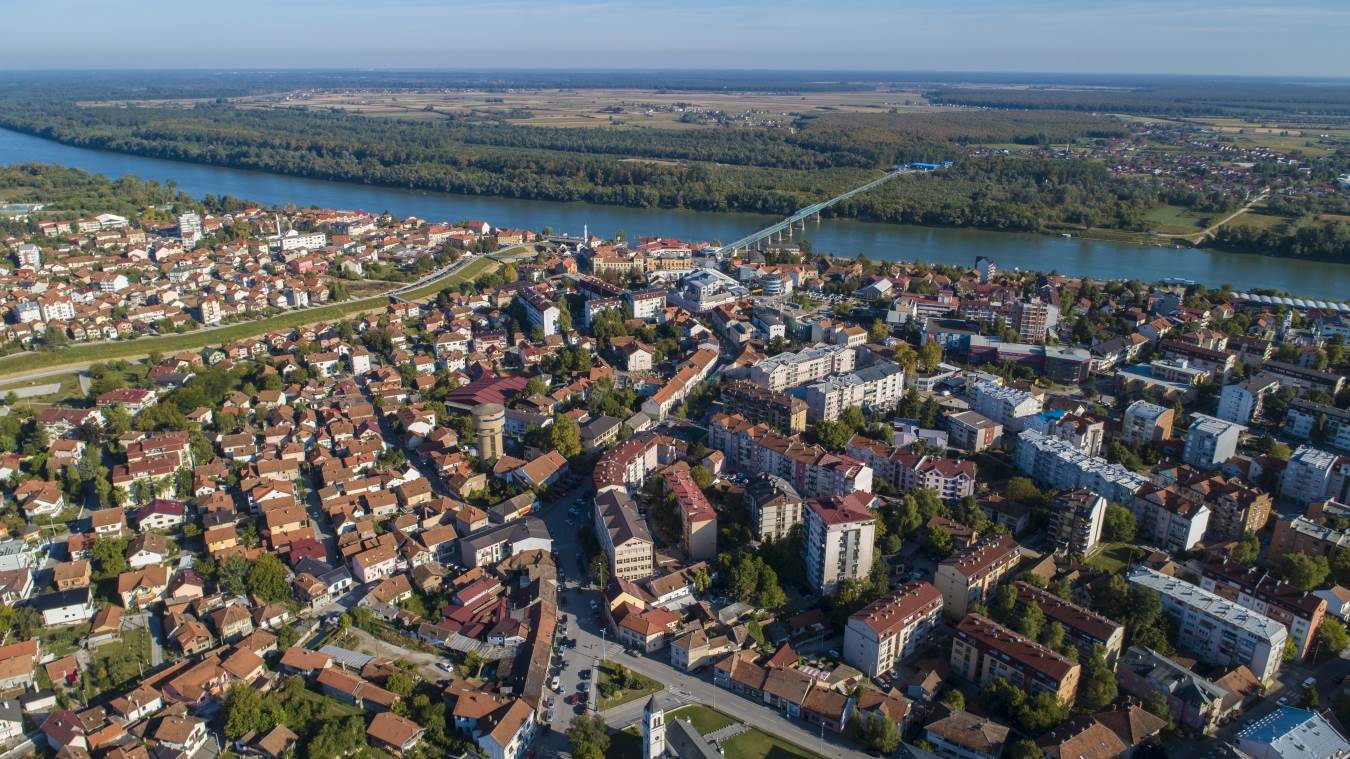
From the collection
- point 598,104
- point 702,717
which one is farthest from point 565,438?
point 598,104

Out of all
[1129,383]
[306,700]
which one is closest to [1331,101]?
[1129,383]

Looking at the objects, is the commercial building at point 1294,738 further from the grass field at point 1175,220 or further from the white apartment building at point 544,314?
the grass field at point 1175,220

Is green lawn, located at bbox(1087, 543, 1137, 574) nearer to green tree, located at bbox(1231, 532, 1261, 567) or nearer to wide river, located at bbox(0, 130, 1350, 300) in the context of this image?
green tree, located at bbox(1231, 532, 1261, 567)

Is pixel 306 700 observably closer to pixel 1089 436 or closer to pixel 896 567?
pixel 896 567

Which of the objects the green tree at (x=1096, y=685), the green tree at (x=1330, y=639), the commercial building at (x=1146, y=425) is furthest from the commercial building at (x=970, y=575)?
the commercial building at (x=1146, y=425)

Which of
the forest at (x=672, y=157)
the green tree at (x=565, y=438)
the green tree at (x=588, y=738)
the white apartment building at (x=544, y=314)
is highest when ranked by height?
the forest at (x=672, y=157)

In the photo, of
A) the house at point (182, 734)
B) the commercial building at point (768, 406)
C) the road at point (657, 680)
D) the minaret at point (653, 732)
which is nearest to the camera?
the minaret at point (653, 732)
